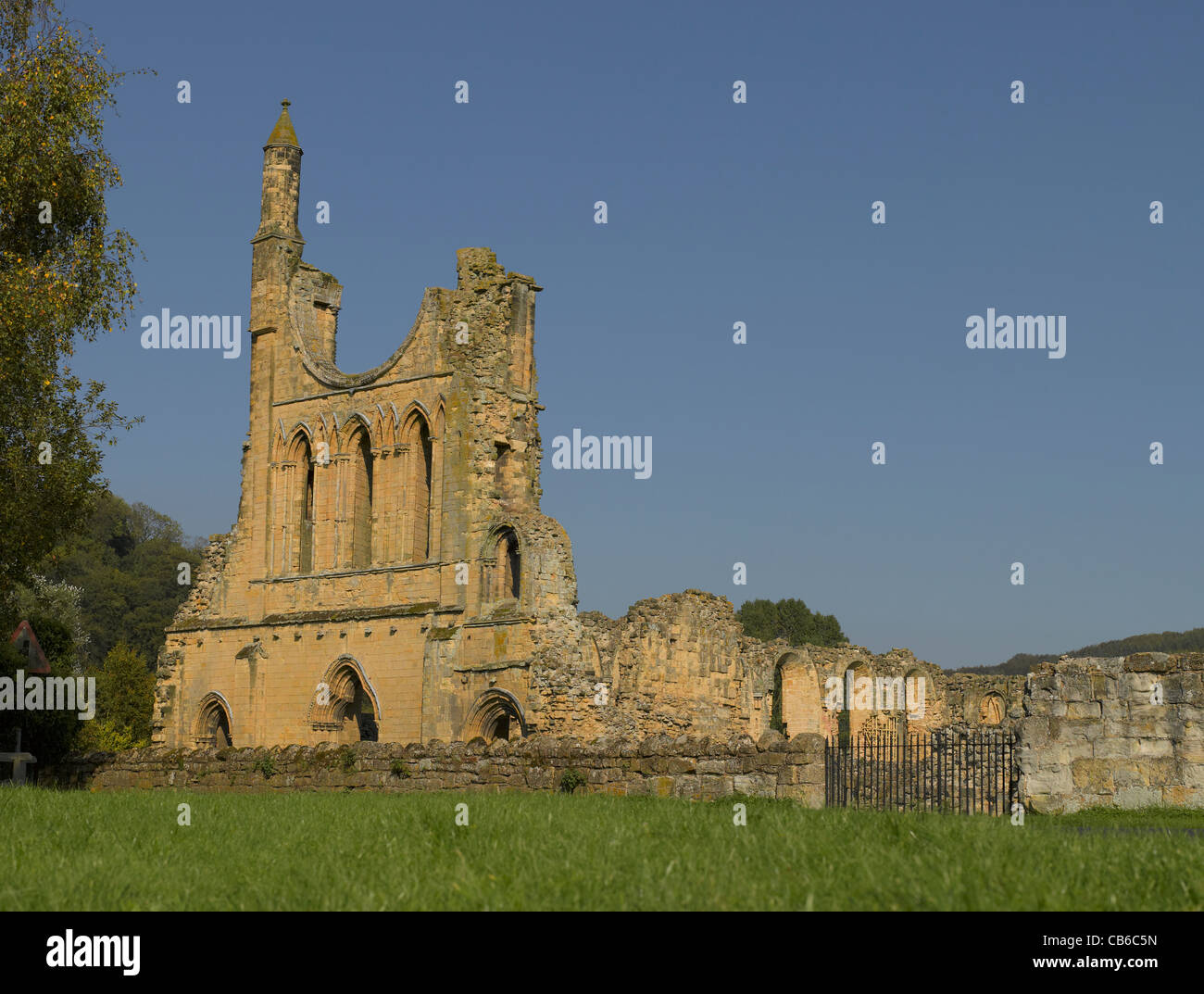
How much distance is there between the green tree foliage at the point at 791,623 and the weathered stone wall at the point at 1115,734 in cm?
6766

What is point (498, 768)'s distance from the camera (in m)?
19.7

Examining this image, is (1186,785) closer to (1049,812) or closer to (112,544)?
(1049,812)

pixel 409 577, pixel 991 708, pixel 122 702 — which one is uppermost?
pixel 409 577

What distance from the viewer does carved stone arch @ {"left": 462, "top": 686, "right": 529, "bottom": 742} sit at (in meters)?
29.9

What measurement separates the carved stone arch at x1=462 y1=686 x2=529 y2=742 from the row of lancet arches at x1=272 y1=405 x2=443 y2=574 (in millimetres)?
3936

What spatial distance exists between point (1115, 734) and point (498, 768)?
808 cm

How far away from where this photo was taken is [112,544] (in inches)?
3484

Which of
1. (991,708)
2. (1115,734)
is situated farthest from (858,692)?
(1115,734)

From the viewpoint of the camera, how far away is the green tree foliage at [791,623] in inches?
3425

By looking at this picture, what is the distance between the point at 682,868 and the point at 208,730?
96.1ft

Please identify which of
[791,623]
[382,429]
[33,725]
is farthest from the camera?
[791,623]

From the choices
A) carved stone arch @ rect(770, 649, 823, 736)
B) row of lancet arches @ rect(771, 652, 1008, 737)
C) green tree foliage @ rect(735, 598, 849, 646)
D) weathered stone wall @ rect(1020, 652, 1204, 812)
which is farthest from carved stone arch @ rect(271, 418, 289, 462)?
green tree foliage @ rect(735, 598, 849, 646)

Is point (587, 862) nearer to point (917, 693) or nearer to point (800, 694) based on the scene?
point (800, 694)
